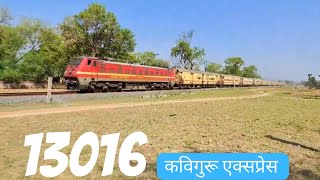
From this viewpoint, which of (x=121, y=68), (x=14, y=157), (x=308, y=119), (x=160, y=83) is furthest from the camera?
(x=160, y=83)

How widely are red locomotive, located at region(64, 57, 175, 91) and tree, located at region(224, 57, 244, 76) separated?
121 meters

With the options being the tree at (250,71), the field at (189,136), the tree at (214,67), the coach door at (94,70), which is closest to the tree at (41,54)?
the coach door at (94,70)

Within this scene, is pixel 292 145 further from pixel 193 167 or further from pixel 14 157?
pixel 14 157

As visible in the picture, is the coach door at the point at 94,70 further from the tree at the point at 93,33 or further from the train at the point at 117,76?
the tree at the point at 93,33

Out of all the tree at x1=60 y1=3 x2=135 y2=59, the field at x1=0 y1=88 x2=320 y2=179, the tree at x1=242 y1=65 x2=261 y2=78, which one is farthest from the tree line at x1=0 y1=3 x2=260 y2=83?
the tree at x1=242 y1=65 x2=261 y2=78

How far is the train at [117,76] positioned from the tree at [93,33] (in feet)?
45.1

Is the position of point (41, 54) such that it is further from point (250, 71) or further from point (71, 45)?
point (250, 71)

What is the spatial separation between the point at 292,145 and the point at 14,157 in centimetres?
667

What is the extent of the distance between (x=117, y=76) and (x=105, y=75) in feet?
8.67

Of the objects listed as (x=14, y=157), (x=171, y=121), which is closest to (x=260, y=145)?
(x=171, y=121)

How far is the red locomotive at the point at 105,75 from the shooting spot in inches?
1274

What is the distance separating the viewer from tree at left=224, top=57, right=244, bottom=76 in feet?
539

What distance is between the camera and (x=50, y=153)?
345 inches

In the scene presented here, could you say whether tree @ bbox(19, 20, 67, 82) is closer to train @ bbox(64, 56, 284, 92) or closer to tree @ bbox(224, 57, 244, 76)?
train @ bbox(64, 56, 284, 92)
